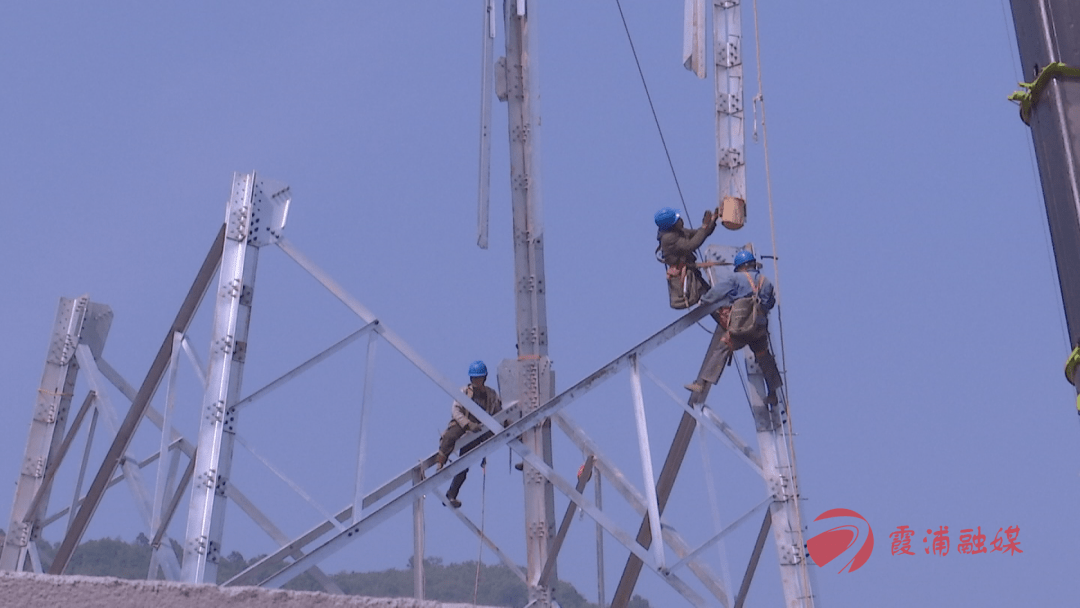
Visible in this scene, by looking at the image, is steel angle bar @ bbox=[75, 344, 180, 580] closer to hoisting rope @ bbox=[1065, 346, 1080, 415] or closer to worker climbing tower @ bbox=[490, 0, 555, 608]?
worker climbing tower @ bbox=[490, 0, 555, 608]

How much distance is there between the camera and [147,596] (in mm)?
6270

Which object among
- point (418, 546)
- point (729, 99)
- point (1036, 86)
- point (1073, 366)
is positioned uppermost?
point (729, 99)

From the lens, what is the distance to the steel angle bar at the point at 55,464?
17609 mm

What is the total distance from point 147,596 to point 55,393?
41.0 feet

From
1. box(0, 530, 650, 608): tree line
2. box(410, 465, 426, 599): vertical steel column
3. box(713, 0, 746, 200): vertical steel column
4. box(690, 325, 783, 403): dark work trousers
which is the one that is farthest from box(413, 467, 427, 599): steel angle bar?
box(0, 530, 650, 608): tree line

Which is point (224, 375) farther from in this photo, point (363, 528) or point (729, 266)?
point (729, 266)

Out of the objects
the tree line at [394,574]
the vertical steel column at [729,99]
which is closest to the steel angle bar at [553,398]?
the vertical steel column at [729,99]

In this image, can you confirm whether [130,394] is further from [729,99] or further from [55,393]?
[729,99]

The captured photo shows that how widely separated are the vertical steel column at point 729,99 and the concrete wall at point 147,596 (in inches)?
346

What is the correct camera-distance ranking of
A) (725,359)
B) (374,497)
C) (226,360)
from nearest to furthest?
(226,360) → (725,359) → (374,497)

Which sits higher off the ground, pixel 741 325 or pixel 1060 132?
pixel 741 325

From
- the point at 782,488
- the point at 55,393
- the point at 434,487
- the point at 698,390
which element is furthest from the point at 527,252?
the point at 55,393

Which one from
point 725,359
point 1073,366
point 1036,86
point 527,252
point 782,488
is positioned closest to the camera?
point 1073,366

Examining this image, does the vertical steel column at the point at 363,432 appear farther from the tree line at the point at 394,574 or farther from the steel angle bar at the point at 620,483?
the tree line at the point at 394,574
